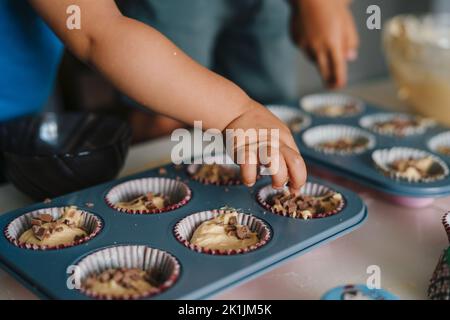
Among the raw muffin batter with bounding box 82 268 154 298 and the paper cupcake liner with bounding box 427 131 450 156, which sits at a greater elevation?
the paper cupcake liner with bounding box 427 131 450 156

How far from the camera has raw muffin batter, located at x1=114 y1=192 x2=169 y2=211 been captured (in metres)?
0.91

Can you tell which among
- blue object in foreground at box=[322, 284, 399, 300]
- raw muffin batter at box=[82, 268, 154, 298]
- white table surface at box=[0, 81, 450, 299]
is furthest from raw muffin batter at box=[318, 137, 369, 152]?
raw muffin batter at box=[82, 268, 154, 298]

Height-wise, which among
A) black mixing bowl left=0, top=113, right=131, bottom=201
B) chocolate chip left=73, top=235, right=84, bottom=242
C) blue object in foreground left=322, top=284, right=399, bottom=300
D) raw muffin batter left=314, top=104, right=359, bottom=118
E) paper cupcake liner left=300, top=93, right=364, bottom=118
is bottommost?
blue object in foreground left=322, top=284, right=399, bottom=300

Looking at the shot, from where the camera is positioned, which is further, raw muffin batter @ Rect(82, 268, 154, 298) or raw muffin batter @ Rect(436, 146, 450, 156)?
raw muffin batter @ Rect(436, 146, 450, 156)

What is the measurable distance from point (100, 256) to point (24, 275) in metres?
0.10

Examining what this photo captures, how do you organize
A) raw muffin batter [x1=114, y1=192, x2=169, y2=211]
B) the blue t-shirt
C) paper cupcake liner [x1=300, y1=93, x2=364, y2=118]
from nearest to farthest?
raw muffin batter [x1=114, y1=192, x2=169, y2=211] < the blue t-shirt < paper cupcake liner [x1=300, y1=93, x2=364, y2=118]

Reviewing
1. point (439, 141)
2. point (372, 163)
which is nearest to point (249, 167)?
point (372, 163)

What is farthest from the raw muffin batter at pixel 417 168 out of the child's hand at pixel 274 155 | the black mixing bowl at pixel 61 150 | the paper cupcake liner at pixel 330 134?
the black mixing bowl at pixel 61 150

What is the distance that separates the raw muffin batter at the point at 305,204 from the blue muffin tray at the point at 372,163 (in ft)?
0.34

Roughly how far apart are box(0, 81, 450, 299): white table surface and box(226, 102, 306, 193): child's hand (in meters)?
0.12

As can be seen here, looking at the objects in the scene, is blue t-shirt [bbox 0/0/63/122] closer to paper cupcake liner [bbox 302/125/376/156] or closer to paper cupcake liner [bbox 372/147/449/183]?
paper cupcake liner [bbox 302/125/376/156]
